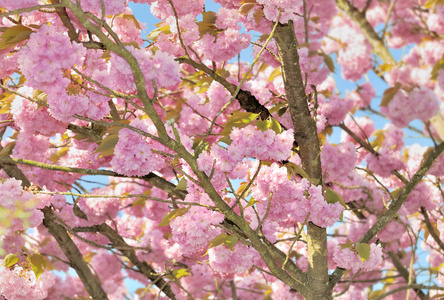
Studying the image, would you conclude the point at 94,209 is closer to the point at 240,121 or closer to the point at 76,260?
the point at 76,260

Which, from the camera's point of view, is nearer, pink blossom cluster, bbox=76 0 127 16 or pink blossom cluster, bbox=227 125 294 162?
pink blossom cluster, bbox=76 0 127 16

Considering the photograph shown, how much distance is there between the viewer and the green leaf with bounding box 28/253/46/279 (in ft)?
8.57

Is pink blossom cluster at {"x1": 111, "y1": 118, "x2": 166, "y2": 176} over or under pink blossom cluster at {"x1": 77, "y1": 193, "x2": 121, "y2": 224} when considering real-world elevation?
under

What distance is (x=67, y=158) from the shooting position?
3.71m

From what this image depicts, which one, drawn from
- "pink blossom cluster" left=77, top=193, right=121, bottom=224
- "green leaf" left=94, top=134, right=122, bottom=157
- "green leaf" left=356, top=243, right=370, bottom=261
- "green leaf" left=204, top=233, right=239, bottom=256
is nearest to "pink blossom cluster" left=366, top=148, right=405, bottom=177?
"green leaf" left=356, top=243, right=370, bottom=261

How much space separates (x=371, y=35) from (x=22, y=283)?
18.1ft

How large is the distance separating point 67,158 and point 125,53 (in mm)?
2291

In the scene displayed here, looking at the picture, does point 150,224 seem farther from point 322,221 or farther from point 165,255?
point 322,221

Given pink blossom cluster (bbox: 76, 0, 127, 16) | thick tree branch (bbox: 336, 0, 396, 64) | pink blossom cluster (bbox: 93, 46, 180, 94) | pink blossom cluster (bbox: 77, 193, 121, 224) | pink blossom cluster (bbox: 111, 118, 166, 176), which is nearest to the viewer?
pink blossom cluster (bbox: 93, 46, 180, 94)

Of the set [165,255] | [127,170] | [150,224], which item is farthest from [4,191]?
[150,224]

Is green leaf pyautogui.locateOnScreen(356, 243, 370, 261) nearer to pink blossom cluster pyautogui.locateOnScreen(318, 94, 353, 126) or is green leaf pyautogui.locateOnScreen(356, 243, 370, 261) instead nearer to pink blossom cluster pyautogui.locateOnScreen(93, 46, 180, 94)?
pink blossom cluster pyautogui.locateOnScreen(93, 46, 180, 94)

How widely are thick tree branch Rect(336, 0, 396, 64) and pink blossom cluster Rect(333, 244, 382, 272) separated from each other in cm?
432

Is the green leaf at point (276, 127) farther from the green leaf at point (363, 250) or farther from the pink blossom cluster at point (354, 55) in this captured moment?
the pink blossom cluster at point (354, 55)

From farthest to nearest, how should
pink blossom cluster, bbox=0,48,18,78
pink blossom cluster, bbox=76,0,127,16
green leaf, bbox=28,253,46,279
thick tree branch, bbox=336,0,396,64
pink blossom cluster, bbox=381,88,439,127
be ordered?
thick tree branch, bbox=336,0,396,64 < pink blossom cluster, bbox=381,88,439,127 < green leaf, bbox=28,253,46,279 < pink blossom cluster, bbox=0,48,18,78 < pink blossom cluster, bbox=76,0,127,16
